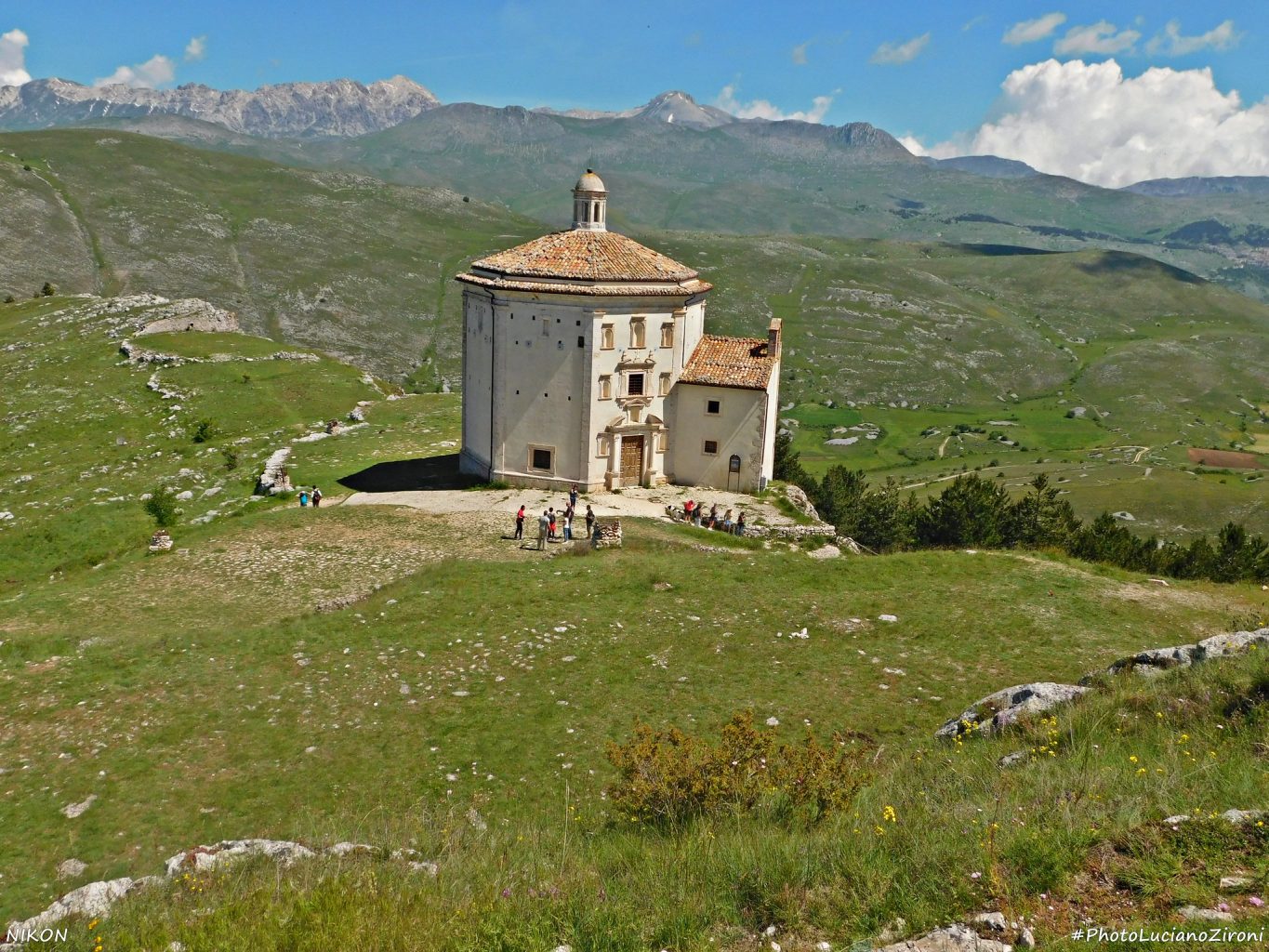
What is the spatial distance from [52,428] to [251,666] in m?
43.5

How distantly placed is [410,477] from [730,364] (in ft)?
54.0

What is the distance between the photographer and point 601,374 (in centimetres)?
3953

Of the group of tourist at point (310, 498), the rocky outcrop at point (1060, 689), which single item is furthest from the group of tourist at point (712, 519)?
the rocky outcrop at point (1060, 689)

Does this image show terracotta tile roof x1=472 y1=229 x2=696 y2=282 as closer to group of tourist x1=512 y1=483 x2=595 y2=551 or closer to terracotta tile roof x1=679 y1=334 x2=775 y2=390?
terracotta tile roof x1=679 y1=334 x2=775 y2=390

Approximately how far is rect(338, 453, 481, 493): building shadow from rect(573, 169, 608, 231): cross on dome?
13558mm

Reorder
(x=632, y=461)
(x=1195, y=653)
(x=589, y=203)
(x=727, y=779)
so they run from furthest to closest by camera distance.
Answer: (x=589, y=203) < (x=632, y=461) < (x=1195, y=653) < (x=727, y=779)

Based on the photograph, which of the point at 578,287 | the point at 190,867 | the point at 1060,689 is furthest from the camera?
the point at 578,287

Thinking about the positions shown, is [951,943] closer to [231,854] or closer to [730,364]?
[231,854]

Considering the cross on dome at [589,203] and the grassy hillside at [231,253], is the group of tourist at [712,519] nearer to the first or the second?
the cross on dome at [589,203]

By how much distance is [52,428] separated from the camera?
5409cm

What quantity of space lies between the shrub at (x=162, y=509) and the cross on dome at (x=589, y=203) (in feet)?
73.7

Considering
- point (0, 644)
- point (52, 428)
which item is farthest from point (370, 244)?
point (0, 644)

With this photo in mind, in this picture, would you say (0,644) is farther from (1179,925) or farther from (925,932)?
(1179,925)

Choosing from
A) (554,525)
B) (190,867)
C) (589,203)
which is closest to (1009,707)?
(190,867)
